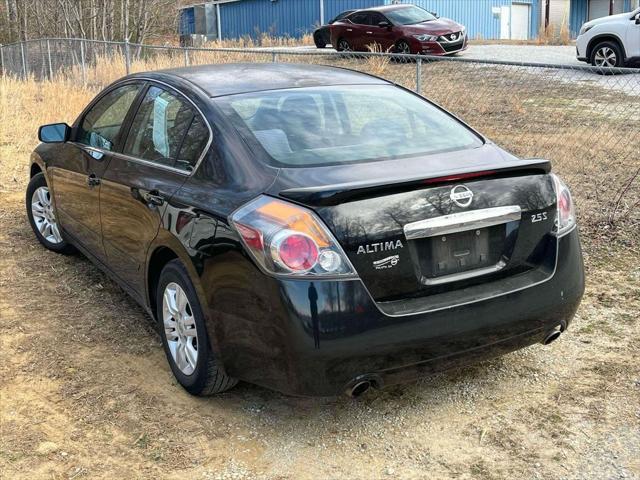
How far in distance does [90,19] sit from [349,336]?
24566mm

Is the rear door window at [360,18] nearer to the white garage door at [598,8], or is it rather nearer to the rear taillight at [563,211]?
the rear taillight at [563,211]

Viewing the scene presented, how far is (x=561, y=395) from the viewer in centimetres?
357

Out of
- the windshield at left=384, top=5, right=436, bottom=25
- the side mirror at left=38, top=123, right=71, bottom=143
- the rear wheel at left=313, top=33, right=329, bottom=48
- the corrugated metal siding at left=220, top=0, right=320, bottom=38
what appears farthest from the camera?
the corrugated metal siding at left=220, top=0, right=320, bottom=38

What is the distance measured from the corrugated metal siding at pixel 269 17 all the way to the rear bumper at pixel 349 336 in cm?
3478

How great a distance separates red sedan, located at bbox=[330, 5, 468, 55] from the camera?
1927cm

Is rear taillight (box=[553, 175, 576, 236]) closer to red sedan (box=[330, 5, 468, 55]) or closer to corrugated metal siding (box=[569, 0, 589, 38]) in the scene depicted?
red sedan (box=[330, 5, 468, 55])

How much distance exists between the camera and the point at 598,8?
46.7 m

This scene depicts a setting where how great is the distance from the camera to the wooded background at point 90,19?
24.3 meters

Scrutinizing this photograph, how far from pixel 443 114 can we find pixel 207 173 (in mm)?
1481

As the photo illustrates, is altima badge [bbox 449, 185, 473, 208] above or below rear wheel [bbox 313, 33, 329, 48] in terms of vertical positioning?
below

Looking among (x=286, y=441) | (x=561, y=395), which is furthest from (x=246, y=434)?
(x=561, y=395)

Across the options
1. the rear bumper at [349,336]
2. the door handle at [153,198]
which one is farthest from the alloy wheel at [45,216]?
the rear bumper at [349,336]

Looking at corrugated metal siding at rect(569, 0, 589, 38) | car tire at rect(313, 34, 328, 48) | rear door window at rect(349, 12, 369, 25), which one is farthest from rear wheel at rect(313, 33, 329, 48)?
corrugated metal siding at rect(569, 0, 589, 38)

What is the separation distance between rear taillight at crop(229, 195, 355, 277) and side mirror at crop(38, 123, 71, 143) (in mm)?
2871
